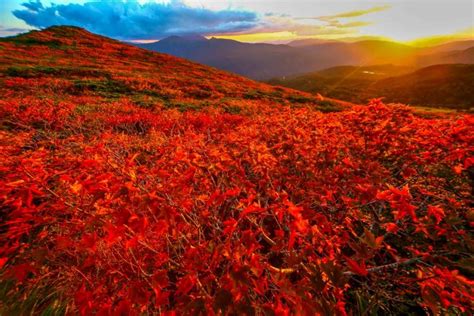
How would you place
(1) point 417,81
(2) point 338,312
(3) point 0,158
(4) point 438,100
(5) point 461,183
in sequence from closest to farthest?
(2) point 338,312, (3) point 0,158, (5) point 461,183, (4) point 438,100, (1) point 417,81

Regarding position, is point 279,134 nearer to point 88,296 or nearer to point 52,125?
point 88,296

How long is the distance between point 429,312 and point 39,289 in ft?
15.2

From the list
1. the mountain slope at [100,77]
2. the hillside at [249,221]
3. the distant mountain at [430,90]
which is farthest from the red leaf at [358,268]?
the distant mountain at [430,90]

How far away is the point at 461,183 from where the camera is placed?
5246 millimetres

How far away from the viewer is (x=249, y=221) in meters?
3.49

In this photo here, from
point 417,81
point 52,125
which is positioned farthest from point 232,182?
point 417,81

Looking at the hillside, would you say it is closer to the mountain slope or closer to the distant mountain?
the mountain slope

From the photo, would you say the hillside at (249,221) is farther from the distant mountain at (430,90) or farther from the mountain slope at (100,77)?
the distant mountain at (430,90)

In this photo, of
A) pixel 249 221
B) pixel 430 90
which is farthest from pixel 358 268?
pixel 430 90

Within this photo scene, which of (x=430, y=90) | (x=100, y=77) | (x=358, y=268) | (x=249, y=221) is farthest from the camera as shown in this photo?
(x=430, y=90)

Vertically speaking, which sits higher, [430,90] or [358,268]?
[358,268]

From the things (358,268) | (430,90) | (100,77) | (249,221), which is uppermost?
(100,77)

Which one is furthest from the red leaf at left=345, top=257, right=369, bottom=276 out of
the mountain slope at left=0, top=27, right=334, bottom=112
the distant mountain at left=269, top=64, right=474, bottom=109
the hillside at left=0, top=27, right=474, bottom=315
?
the distant mountain at left=269, top=64, right=474, bottom=109

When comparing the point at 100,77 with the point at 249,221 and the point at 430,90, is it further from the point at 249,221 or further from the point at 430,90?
the point at 430,90
